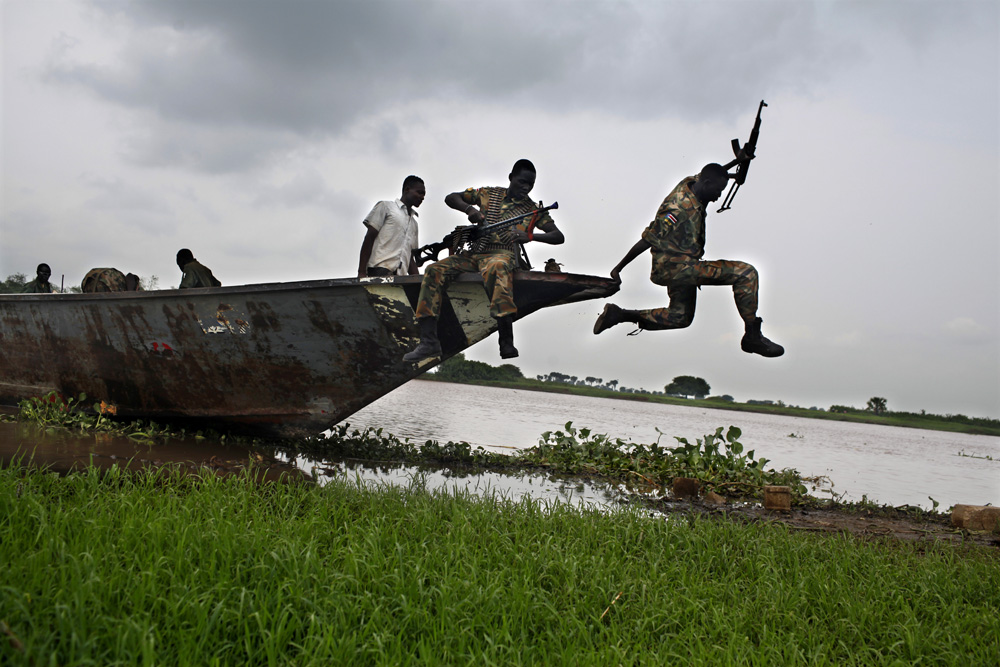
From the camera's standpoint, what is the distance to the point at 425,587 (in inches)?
105

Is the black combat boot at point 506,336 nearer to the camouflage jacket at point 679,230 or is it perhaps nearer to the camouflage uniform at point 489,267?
the camouflage uniform at point 489,267

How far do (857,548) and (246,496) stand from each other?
12.8 feet

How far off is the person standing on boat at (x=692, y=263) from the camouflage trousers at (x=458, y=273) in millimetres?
1072

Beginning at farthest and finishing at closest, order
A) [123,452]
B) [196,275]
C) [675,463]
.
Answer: [196,275]
[675,463]
[123,452]

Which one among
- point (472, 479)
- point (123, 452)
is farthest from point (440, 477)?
point (123, 452)

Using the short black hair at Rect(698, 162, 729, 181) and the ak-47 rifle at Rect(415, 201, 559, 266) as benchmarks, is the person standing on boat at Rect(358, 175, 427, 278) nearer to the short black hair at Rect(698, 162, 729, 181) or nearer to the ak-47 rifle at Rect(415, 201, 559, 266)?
the ak-47 rifle at Rect(415, 201, 559, 266)

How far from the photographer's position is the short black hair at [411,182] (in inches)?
239

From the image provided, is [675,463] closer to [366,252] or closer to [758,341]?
[758,341]

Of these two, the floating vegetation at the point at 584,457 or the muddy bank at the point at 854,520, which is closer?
the muddy bank at the point at 854,520

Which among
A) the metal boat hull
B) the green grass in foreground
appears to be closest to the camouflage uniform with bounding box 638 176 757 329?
the metal boat hull

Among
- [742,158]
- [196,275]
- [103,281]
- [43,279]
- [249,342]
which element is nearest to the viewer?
[742,158]

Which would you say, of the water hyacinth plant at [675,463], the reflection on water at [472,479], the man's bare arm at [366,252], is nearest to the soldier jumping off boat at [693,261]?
the reflection on water at [472,479]

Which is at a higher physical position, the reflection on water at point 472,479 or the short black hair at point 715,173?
the short black hair at point 715,173

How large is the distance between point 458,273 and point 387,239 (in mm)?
1317
